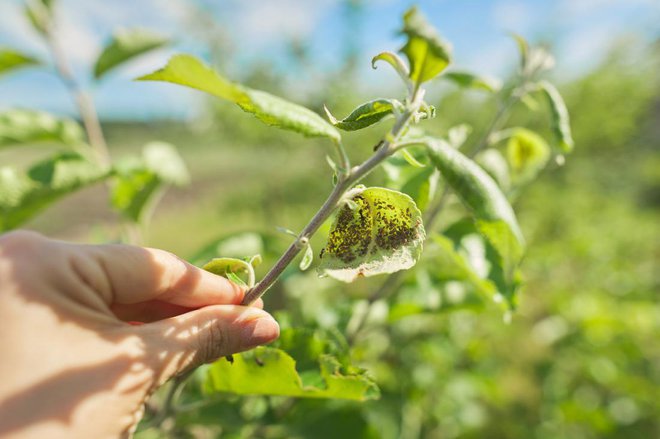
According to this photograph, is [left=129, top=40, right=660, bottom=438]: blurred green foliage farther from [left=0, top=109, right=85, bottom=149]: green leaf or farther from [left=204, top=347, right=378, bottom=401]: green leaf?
[left=0, top=109, right=85, bottom=149]: green leaf

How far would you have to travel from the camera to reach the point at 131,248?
2.37 ft

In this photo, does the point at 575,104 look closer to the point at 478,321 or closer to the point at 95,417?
the point at 478,321

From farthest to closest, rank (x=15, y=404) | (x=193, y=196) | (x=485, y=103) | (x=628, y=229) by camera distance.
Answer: (x=193, y=196)
(x=485, y=103)
(x=628, y=229)
(x=15, y=404)

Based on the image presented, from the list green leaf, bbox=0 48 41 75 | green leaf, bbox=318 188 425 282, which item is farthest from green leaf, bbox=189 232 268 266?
green leaf, bbox=0 48 41 75

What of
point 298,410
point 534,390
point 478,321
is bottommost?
point 534,390

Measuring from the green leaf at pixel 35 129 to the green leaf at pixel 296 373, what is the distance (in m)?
1.20

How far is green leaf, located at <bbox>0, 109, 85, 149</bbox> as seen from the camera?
155 cm

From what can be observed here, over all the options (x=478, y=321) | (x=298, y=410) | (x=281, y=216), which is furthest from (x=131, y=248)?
(x=281, y=216)

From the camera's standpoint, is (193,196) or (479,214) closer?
(479,214)

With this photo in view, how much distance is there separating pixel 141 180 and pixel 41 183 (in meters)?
0.34

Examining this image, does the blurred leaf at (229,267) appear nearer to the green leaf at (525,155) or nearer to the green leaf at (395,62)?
the green leaf at (395,62)

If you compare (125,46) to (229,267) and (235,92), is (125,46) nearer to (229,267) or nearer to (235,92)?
(229,267)

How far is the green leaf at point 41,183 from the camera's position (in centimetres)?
137

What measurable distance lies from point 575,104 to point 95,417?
836 cm
